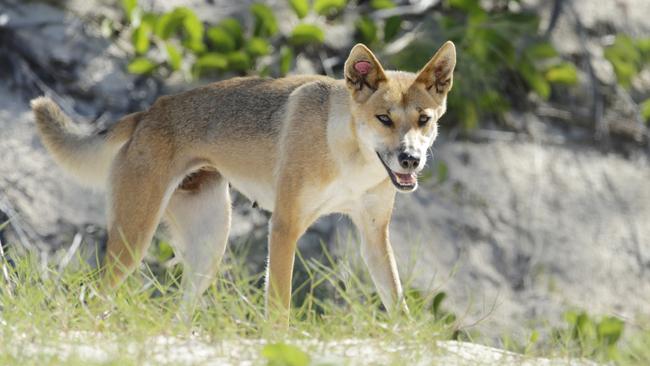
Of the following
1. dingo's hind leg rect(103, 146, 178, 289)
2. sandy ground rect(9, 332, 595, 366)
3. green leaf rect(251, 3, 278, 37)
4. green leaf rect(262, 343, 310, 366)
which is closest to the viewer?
green leaf rect(262, 343, 310, 366)

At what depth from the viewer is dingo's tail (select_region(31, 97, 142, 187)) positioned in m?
6.94

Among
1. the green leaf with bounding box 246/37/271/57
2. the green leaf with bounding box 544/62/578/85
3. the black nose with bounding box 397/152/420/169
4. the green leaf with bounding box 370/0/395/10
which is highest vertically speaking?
the black nose with bounding box 397/152/420/169

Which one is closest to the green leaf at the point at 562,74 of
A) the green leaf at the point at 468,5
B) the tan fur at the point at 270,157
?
the green leaf at the point at 468,5

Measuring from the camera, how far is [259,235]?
924 cm

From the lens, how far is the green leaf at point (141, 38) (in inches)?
380

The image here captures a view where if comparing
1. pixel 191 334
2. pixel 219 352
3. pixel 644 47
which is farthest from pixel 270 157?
pixel 644 47

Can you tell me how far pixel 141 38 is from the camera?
9.66 meters

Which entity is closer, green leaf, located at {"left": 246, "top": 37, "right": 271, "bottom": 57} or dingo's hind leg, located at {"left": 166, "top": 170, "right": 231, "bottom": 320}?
dingo's hind leg, located at {"left": 166, "top": 170, "right": 231, "bottom": 320}

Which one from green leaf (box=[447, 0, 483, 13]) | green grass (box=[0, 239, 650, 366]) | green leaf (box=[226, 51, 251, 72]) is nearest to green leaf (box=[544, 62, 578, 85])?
green leaf (box=[447, 0, 483, 13])

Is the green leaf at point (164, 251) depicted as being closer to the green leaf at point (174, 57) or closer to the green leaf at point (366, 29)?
the green leaf at point (174, 57)

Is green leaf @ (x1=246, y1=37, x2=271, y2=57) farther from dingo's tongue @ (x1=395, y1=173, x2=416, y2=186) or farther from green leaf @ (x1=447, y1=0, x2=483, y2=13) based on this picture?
dingo's tongue @ (x1=395, y1=173, x2=416, y2=186)

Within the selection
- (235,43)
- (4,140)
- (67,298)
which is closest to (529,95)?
(235,43)

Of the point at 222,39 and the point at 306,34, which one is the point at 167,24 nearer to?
the point at 222,39

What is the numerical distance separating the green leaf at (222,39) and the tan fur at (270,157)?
267 cm
